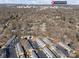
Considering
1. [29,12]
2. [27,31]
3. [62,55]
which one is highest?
[29,12]

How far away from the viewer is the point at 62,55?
2.95 meters

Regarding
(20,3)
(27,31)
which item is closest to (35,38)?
(27,31)

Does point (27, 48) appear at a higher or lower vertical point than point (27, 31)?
lower

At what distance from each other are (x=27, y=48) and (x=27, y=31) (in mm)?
273

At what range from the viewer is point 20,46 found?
10.1ft

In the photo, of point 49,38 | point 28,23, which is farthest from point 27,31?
point 49,38

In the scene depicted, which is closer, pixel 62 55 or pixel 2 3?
pixel 62 55

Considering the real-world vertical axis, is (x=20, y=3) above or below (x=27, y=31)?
above

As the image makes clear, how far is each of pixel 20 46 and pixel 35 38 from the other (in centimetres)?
25

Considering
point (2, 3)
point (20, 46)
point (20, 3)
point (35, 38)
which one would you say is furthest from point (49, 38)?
point (2, 3)

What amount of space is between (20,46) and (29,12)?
1.80ft

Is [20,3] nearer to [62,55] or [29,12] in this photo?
[29,12]

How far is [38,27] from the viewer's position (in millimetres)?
→ 3189

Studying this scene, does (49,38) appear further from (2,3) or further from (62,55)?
(2,3)
